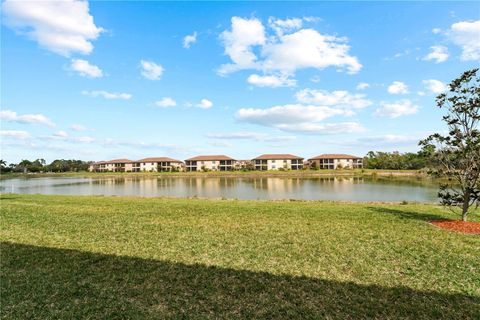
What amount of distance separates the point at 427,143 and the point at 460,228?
135 inches

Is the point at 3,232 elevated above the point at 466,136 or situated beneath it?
situated beneath

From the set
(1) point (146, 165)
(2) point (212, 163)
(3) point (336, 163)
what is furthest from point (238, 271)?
(1) point (146, 165)

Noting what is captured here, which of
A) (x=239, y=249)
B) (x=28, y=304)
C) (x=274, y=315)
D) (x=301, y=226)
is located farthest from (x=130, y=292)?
(x=301, y=226)

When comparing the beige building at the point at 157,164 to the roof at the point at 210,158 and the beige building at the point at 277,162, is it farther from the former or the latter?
the beige building at the point at 277,162

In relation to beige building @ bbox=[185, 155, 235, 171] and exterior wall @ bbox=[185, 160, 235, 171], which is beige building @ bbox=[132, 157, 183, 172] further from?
exterior wall @ bbox=[185, 160, 235, 171]

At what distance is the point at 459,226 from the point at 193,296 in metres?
9.40

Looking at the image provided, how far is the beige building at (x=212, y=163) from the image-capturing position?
10556 centimetres

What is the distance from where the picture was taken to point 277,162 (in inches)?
3984

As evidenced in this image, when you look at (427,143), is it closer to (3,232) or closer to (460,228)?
(460,228)

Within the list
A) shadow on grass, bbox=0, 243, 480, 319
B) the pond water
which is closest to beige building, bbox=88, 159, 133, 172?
the pond water

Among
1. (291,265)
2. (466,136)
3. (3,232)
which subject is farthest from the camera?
(466,136)

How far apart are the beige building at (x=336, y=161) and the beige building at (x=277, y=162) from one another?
244 inches

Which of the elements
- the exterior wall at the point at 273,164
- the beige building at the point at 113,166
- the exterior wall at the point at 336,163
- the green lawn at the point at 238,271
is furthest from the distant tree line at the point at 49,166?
the green lawn at the point at 238,271

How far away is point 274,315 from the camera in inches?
160
